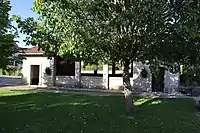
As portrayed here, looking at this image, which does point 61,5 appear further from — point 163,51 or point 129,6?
point 163,51

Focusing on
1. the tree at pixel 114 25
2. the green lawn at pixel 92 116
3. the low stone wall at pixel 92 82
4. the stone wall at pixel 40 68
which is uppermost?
the tree at pixel 114 25

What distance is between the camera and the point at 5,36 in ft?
44.8

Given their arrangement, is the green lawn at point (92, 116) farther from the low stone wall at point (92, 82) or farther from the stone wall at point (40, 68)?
the stone wall at point (40, 68)

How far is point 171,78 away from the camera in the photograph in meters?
28.6

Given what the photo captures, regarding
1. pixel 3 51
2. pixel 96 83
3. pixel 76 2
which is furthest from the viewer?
pixel 96 83

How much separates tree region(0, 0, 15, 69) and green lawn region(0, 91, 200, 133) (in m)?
2.64

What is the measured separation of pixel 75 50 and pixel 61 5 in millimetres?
1916

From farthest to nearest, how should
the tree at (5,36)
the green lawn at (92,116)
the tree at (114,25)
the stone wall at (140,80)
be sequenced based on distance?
the stone wall at (140,80), the tree at (114,25), the green lawn at (92,116), the tree at (5,36)

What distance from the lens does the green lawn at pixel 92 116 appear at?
565 inches

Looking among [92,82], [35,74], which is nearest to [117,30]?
[92,82]

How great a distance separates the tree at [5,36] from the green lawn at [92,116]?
2.64m

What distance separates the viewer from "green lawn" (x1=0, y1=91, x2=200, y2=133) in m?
14.3

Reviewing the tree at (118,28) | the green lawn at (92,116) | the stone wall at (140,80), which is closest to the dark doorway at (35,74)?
the stone wall at (140,80)

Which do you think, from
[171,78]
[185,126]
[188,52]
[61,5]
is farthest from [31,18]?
[171,78]
